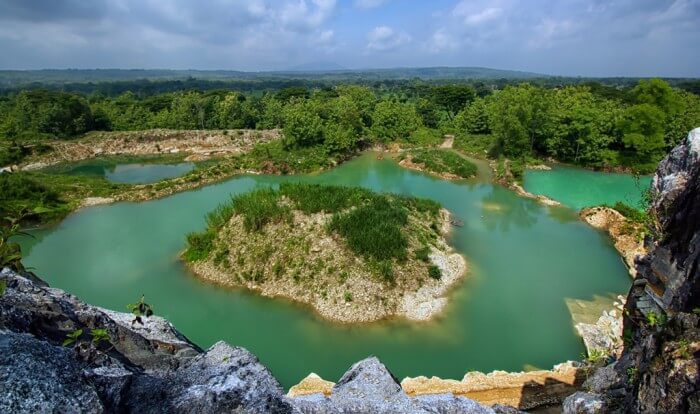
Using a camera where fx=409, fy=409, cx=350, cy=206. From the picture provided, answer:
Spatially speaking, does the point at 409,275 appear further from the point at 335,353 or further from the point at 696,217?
the point at 696,217

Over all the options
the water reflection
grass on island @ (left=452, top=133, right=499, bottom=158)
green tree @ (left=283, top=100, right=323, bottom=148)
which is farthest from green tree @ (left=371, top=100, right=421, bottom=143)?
the water reflection

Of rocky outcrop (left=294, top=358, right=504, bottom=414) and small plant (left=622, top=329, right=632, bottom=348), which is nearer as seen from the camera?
rocky outcrop (left=294, top=358, right=504, bottom=414)

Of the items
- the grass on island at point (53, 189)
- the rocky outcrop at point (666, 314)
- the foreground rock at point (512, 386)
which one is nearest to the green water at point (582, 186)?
the foreground rock at point (512, 386)

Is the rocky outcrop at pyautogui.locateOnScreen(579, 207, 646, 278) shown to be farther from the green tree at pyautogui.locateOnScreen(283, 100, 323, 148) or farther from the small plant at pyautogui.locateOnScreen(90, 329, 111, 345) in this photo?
the green tree at pyautogui.locateOnScreen(283, 100, 323, 148)

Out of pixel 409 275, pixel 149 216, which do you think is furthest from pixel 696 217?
pixel 149 216

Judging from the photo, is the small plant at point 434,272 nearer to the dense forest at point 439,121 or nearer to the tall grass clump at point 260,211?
the tall grass clump at point 260,211

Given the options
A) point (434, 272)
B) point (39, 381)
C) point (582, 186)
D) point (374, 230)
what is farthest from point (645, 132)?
point (39, 381)

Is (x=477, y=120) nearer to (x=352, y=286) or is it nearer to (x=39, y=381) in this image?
(x=352, y=286)
